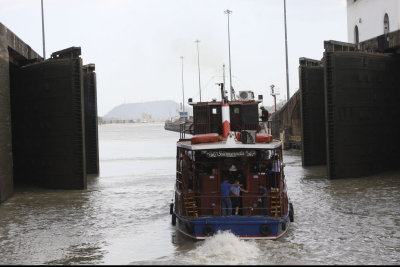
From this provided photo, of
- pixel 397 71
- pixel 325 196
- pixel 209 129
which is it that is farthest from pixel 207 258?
pixel 397 71

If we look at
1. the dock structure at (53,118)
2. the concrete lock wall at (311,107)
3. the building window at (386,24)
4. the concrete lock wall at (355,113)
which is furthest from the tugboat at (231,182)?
the building window at (386,24)

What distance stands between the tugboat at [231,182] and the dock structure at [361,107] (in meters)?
13.7

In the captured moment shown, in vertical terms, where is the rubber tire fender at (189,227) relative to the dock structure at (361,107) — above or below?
below

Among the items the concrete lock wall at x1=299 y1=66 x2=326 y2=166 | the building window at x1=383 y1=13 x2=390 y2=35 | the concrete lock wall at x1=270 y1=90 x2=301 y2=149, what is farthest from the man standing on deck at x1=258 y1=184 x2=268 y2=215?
the concrete lock wall at x1=270 y1=90 x2=301 y2=149

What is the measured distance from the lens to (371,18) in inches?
1866

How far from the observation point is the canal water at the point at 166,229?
1507 cm

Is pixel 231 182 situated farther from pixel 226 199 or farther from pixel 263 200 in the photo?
pixel 263 200

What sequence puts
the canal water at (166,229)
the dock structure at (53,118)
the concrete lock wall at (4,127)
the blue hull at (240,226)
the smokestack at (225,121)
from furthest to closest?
the dock structure at (53,118), the concrete lock wall at (4,127), the smokestack at (225,121), the blue hull at (240,226), the canal water at (166,229)

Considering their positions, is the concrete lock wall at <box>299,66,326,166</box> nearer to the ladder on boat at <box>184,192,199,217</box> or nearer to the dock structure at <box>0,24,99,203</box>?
the dock structure at <box>0,24,99,203</box>

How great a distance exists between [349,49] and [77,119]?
1711 cm

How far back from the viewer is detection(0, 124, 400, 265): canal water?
49.4 feet

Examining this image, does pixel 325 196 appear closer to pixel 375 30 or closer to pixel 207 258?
pixel 207 258

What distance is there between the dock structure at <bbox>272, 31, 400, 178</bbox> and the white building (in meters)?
9.82

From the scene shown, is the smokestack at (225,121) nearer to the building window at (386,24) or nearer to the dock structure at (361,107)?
the dock structure at (361,107)
